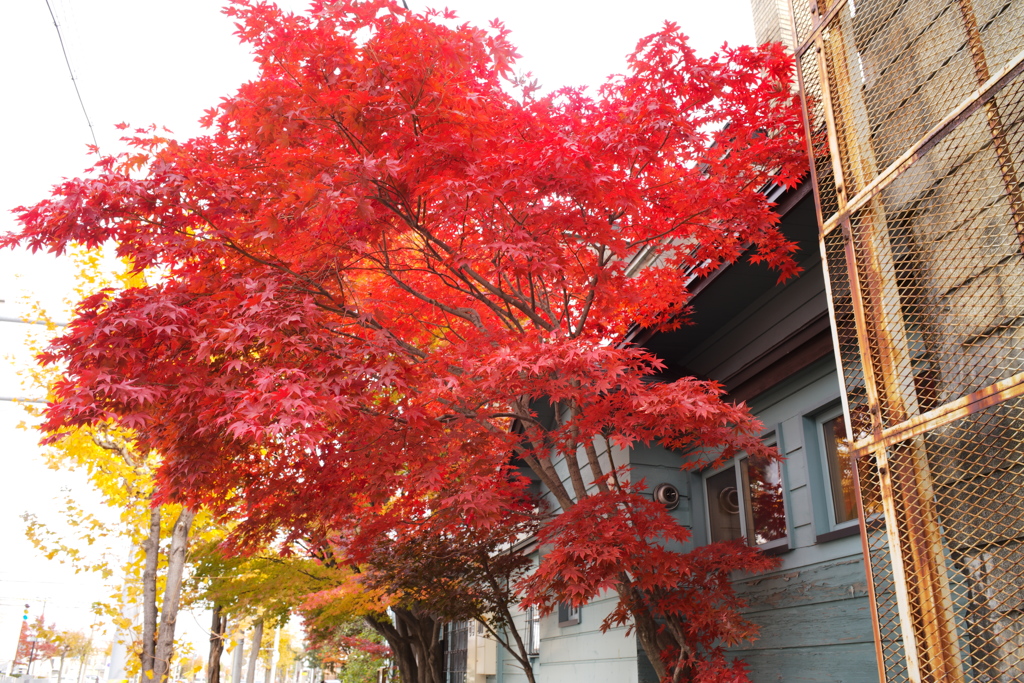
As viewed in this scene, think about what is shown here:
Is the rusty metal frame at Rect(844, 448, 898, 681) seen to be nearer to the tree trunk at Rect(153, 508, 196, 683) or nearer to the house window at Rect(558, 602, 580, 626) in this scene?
the house window at Rect(558, 602, 580, 626)

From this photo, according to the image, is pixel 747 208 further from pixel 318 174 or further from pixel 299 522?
pixel 299 522

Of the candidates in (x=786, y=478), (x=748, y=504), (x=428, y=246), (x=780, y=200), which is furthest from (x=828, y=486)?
(x=428, y=246)

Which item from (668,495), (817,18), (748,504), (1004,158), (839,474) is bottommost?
(748,504)

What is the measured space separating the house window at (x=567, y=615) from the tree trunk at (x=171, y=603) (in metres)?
5.78

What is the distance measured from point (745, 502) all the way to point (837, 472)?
1.30 meters

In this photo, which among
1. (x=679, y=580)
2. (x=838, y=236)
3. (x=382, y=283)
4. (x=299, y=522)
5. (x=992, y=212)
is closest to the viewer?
(x=992, y=212)

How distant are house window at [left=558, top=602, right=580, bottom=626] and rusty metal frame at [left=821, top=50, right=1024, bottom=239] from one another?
6863 mm

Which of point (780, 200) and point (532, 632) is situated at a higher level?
point (780, 200)

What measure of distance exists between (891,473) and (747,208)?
8.48ft

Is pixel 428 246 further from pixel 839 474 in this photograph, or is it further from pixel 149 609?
pixel 149 609

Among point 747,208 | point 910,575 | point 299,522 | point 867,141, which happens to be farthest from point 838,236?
point 299,522

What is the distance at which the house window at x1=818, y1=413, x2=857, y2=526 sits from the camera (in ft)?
18.9

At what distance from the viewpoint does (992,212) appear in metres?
4.10

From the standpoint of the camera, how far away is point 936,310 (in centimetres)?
439
